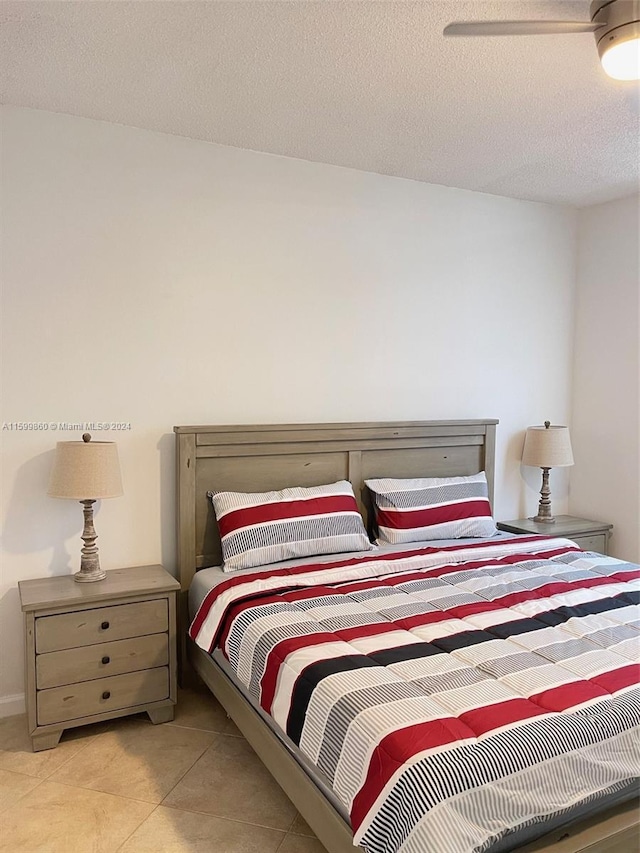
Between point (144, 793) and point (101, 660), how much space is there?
1.84ft

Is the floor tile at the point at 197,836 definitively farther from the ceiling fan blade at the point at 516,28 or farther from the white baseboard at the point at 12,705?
the ceiling fan blade at the point at 516,28

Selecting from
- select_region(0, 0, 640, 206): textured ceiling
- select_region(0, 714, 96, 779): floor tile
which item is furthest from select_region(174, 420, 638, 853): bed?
select_region(0, 0, 640, 206): textured ceiling

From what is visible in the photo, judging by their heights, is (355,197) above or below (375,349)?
above

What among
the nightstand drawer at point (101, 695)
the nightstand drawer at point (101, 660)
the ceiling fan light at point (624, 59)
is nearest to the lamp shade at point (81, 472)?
the nightstand drawer at point (101, 660)

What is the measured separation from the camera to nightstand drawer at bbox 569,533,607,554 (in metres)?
4.01

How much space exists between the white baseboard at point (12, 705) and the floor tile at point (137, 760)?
43 cm

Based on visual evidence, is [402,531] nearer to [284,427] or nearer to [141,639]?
[284,427]

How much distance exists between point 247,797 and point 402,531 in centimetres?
146

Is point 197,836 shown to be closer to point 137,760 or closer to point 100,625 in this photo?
point 137,760

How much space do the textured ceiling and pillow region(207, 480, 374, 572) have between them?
5.48 ft

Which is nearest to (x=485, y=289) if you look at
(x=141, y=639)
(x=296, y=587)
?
(x=296, y=587)

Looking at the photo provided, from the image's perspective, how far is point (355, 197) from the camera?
11.8 feet

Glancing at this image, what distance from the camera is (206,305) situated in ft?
10.6

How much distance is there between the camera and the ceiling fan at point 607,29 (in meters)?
1.77
